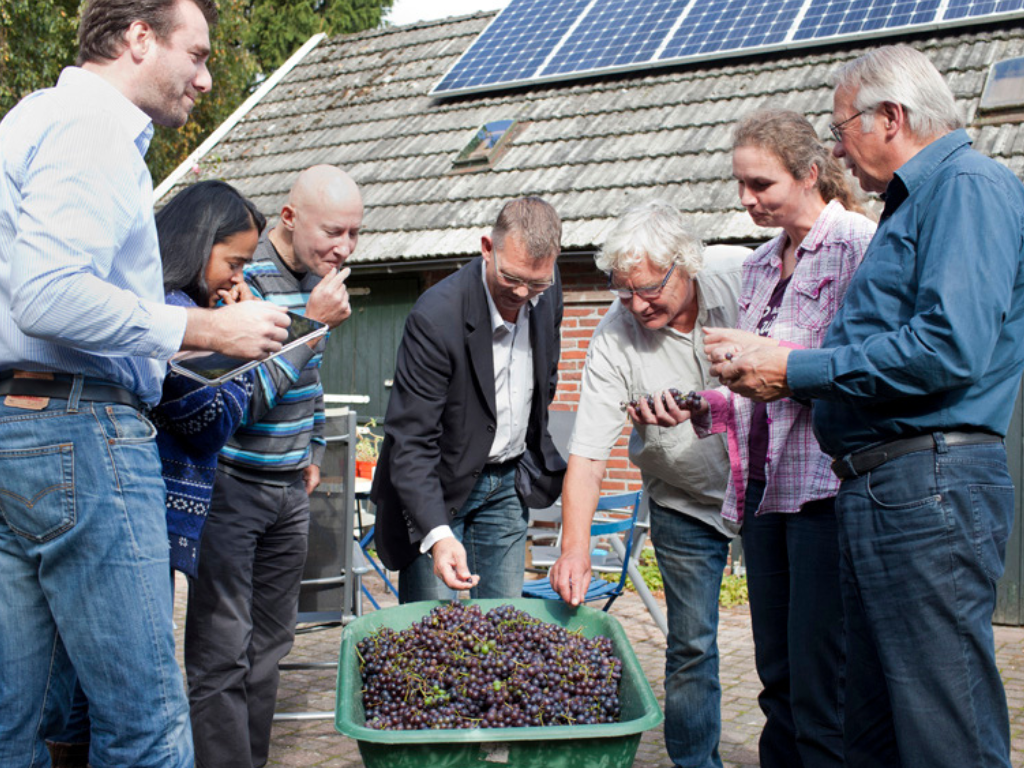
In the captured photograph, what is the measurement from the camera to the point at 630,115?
9.38 meters

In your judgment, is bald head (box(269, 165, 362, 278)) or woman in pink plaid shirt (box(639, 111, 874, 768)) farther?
bald head (box(269, 165, 362, 278))

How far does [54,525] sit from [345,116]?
A: 33.2 feet

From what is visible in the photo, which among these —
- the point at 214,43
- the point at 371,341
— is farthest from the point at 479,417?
the point at 214,43

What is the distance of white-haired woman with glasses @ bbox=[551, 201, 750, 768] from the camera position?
325cm

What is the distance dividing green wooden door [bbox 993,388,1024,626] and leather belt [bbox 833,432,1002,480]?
16.0 ft

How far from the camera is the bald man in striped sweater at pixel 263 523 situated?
343cm

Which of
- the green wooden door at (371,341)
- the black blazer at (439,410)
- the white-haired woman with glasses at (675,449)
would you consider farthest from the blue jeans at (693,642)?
the green wooden door at (371,341)

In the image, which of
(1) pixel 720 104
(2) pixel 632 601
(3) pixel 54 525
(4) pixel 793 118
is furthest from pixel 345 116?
(3) pixel 54 525

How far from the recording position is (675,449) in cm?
332

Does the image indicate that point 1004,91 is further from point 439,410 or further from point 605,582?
point 439,410

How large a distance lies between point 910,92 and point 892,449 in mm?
820

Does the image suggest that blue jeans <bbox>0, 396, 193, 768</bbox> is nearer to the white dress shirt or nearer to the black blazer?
the white dress shirt

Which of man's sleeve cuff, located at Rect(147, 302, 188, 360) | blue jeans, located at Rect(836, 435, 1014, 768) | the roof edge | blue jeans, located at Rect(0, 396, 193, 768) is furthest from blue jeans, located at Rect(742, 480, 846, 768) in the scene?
the roof edge

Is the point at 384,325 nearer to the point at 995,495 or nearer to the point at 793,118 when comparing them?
the point at 793,118
